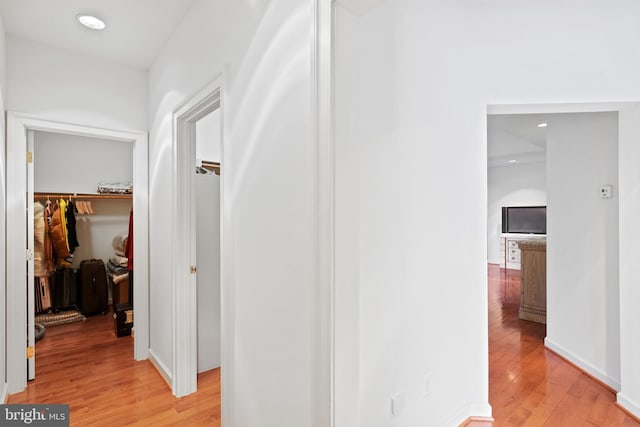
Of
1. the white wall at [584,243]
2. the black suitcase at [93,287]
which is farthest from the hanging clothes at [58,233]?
the white wall at [584,243]

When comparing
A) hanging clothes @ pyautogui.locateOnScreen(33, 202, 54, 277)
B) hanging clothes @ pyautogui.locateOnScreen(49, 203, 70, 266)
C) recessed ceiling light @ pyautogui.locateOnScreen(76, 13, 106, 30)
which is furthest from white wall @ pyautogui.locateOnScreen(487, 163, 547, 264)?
hanging clothes @ pyautogui.locateOnScreen(33, 202, 54, 277)

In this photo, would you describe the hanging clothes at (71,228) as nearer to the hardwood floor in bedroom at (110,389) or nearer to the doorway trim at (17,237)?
the hardwood floor in bedroom at (110,389)

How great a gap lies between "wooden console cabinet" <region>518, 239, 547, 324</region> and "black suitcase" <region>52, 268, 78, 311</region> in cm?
583

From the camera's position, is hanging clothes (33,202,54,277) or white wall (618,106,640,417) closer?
white wall (618,106,640,417)

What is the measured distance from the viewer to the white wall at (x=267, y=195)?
4.15 ft

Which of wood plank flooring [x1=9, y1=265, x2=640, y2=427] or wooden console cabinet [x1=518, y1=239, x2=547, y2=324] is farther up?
wooden console cabinet [x1=518, y1=239, x2=547, y2=324]

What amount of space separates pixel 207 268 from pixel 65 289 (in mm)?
2838

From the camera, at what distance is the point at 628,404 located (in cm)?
225

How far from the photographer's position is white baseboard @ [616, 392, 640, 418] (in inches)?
86.3

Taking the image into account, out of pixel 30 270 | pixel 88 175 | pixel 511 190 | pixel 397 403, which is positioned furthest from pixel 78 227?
pixel 511 190

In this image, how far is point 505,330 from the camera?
3.78 meters

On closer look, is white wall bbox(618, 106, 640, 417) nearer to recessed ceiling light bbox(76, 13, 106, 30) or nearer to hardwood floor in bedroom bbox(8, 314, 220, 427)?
hardwood floor in bedroom bbox(8, 314, 220, 427)

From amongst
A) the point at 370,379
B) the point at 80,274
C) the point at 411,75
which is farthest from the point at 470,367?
the point at 80,274

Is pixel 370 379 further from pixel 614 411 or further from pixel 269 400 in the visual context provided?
pixel 614 411
